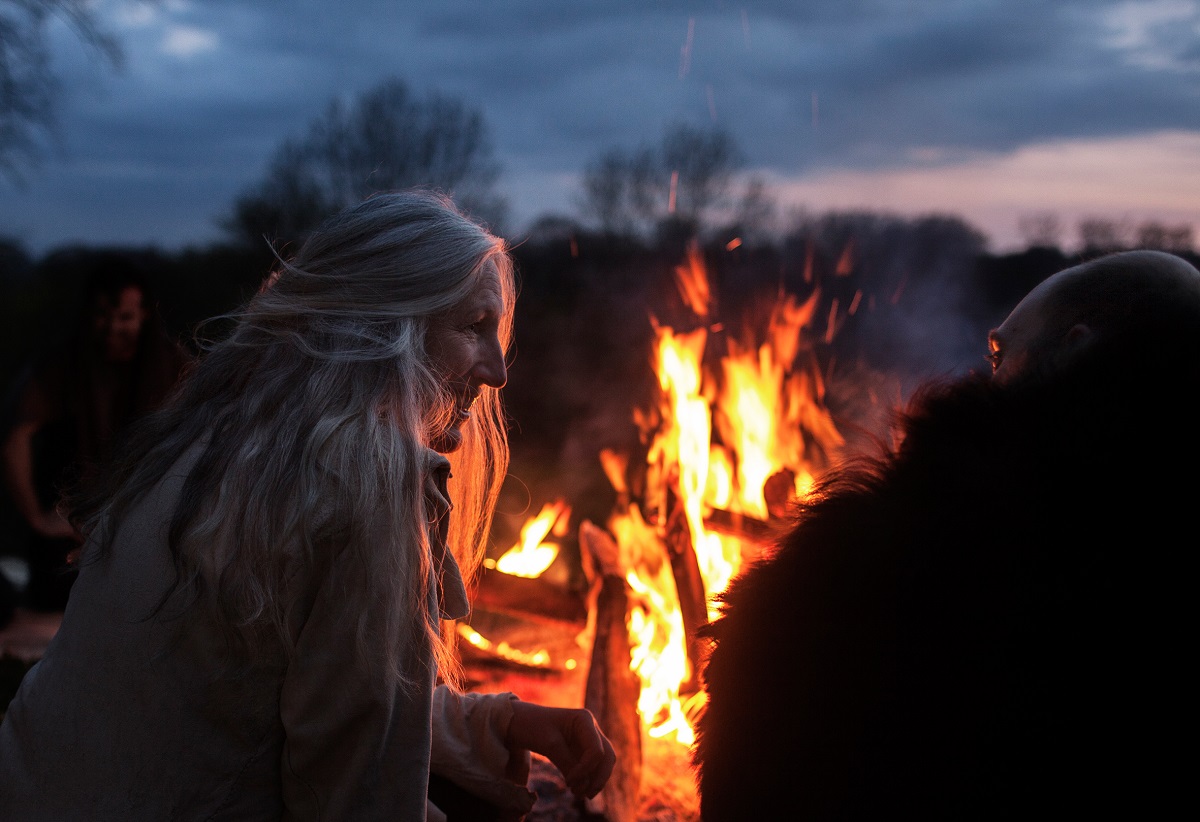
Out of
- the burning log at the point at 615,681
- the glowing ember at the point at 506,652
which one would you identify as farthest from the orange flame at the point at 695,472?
the glowing ember at the point at 506,652

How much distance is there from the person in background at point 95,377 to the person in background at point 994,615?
4.39 metres

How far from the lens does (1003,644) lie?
51.6 inches

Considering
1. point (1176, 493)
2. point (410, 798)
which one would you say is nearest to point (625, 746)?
point (410, 798)

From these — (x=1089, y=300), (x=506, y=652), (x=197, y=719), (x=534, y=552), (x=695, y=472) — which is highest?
(x=1089, y=300)

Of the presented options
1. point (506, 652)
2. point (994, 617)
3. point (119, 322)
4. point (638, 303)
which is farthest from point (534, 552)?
point (638, 303)

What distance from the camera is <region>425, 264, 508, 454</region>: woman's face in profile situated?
6.21ft

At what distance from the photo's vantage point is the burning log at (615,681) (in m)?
3.56

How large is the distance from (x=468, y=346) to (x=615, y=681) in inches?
89.7

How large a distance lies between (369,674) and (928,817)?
89cm

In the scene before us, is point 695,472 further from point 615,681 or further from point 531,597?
point 615,681

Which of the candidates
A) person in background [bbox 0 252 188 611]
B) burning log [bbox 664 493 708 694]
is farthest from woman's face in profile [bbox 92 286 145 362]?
burning log [bbox 664 493 708 694]

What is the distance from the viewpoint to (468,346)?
1929 millimetres

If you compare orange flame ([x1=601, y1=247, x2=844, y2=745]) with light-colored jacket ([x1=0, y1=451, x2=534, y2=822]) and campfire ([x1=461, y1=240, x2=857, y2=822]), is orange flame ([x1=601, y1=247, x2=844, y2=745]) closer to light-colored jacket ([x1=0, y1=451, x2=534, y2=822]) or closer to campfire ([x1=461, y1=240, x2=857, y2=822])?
campfire ([x1=461, y1=240, x2=857, y2=822])

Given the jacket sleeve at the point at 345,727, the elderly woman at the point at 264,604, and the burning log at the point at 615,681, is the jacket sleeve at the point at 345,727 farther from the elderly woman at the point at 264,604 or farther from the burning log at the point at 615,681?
the burning log at the point at 615,681
